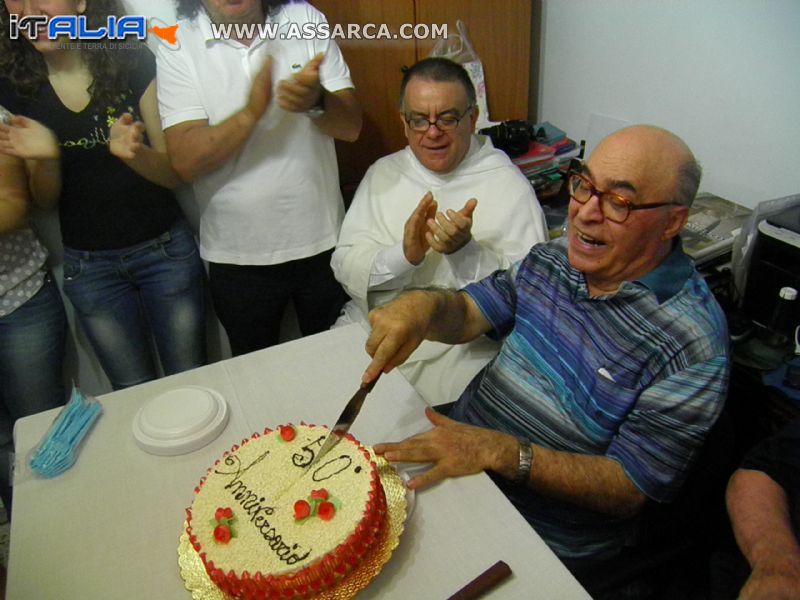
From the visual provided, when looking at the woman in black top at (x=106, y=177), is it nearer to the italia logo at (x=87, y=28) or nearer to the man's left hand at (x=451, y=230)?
the italia logo at (x=87, y=28)

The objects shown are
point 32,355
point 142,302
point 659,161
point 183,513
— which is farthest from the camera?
point 142,302

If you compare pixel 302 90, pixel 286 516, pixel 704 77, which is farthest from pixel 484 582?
pixel 704 77

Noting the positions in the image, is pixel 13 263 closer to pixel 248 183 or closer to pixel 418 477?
pixel 248 183

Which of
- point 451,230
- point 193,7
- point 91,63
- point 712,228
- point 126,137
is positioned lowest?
point 712,228

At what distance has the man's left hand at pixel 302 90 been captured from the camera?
5.23 ft

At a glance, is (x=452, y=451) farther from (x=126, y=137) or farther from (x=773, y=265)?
(x=126, y=137)

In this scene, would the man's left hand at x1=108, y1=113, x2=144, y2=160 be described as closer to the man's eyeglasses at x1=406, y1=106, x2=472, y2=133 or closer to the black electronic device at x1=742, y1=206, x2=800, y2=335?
the man's eyeglasses at x1=406, y1=106, x2=472, y2=133

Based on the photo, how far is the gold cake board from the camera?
32.4 inches

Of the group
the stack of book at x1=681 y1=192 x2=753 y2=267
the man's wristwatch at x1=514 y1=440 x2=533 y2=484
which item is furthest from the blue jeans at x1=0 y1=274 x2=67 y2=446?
the stack of book at x1=681 y1=192 x2=753 y2=267

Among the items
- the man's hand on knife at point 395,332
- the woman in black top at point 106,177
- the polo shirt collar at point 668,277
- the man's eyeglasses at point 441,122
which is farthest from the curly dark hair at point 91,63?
the polo shirt collar at point 668,277

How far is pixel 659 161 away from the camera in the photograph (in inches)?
44.3

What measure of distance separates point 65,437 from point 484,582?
889 millimetres

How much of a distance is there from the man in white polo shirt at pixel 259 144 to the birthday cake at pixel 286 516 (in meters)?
0.99

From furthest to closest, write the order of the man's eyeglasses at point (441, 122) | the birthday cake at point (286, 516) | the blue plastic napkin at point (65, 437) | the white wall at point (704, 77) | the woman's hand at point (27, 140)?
the man's eyeglasses at point (441, 122) → the white wall at point (704, 77) → the woman's hand at point (27, 140) → the blue plastic napkin at point (65, 437) → the birthday cake at point (286, 516)
